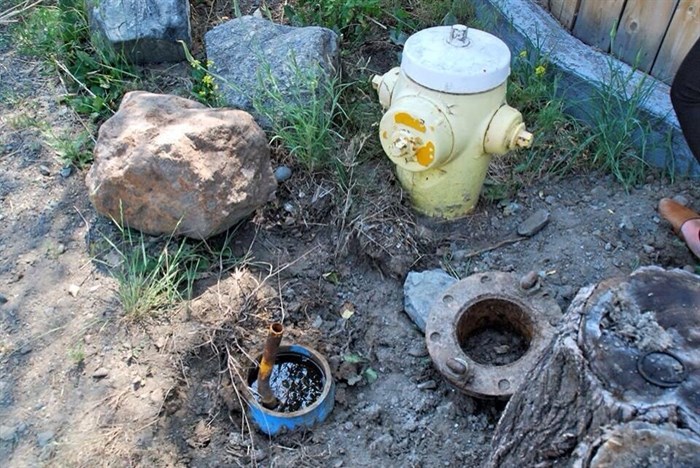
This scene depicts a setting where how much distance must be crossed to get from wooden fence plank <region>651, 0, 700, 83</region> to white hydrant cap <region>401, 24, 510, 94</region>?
89 cm

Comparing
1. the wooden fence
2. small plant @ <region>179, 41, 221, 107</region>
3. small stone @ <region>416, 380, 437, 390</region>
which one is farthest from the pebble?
the wooden fence

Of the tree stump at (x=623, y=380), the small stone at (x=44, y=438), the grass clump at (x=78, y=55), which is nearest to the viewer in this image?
the tree stump at (x=623, y=380)

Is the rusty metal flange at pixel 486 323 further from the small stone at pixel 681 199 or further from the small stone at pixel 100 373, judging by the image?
the small stone at pixel 100 373

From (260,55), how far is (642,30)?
5.31 feet

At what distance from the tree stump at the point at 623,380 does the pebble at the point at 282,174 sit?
1.56 meters

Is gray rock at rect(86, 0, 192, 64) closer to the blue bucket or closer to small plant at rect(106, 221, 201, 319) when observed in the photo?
small plant at rect(106, 221, 201, 319)

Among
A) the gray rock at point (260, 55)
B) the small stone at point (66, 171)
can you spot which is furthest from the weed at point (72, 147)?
the gray rock at point (260, 55)

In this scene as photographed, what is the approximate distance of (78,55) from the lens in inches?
129

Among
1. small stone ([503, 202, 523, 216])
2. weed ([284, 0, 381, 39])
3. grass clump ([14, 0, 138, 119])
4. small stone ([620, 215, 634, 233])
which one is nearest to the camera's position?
small stone ([620, 215, 634, 233])

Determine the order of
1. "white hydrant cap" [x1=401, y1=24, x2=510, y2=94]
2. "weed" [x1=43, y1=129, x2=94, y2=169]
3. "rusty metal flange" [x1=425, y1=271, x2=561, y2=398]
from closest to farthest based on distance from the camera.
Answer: "rusty metal flange" [x1=425, y1=271, x2=561, y2=398] < "white hydrant cap" [x1=401, y1=24, x2=510, y2=94] < "weed" [x1=43, y1=129, x2=94, y2=169]

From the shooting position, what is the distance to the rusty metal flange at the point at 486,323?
2.21 metres

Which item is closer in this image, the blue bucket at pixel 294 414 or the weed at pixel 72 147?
the blue bucket at pixel 294 414

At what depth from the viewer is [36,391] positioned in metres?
2.23

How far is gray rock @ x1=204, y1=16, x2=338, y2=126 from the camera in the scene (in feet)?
9.88
